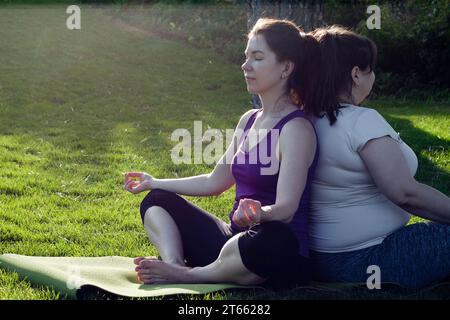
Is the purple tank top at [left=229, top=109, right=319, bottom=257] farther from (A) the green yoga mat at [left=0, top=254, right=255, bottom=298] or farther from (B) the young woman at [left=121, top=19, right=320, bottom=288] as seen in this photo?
(A) the green yoga mat at [left=0, top=254, right=255, bottom=298]

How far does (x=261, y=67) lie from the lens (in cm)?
335

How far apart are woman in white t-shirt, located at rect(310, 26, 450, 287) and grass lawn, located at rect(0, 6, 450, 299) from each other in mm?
339

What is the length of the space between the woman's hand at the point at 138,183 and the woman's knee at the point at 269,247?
2.56 feet

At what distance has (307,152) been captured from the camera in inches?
126

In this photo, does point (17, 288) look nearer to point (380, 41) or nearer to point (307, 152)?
point (307, 152)

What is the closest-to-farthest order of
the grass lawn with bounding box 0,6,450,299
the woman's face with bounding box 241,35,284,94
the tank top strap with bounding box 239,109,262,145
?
the woman's face with bounding box 241,35,284,94 → the tank top strap with bounding box 239,109,262,145 → the grass lawn with bounding box 0,6,450,299

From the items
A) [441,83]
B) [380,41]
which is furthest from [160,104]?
[441,83]

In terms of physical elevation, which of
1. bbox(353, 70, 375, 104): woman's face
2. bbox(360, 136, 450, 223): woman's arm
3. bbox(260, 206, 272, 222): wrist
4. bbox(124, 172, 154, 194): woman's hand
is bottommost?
bbox(124, 172, 154, 194): woman's hand

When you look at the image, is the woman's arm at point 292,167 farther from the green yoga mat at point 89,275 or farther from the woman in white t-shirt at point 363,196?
the green yoga mat at point 89,275

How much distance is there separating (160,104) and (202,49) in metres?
3.59

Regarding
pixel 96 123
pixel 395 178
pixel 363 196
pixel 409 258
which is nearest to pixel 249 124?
pixel 363 196

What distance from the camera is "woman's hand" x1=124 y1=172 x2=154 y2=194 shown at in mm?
3768

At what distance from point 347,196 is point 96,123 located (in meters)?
5.67

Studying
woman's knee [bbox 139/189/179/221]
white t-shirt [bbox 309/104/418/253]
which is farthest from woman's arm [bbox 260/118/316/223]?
A: woman's knee [bbox 139/189/179/221]
